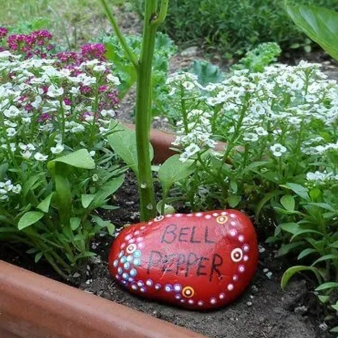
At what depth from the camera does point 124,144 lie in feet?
6.64

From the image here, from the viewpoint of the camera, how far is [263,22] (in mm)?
3977

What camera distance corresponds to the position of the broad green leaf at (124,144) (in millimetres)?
1976

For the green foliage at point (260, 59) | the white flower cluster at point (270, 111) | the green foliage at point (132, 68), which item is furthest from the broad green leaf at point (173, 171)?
the green foliage at point (260, 59)

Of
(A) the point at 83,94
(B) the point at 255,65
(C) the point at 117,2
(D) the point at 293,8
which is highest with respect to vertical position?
(D) the point at 293,8

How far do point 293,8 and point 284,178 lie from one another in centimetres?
38

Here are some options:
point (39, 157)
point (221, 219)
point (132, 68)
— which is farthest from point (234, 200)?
point (132, 68)

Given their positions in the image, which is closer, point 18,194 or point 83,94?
point 18,194

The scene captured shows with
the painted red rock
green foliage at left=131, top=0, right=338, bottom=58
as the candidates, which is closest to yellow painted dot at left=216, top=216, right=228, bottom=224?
→ the painted red rock

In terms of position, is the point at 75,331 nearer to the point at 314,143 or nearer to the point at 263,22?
the point at 314,143

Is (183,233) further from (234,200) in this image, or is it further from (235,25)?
(235,25)

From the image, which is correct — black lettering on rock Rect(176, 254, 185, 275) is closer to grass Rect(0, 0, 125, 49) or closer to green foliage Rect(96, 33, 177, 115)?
green foliage Rect(96, 33, 177, 115)

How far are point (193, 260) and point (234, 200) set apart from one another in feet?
0.70

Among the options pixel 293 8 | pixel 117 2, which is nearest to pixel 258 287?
pixel 293 8

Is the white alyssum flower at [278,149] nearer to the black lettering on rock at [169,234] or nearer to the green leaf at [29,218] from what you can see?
the black lettering on rock at [169,234]
